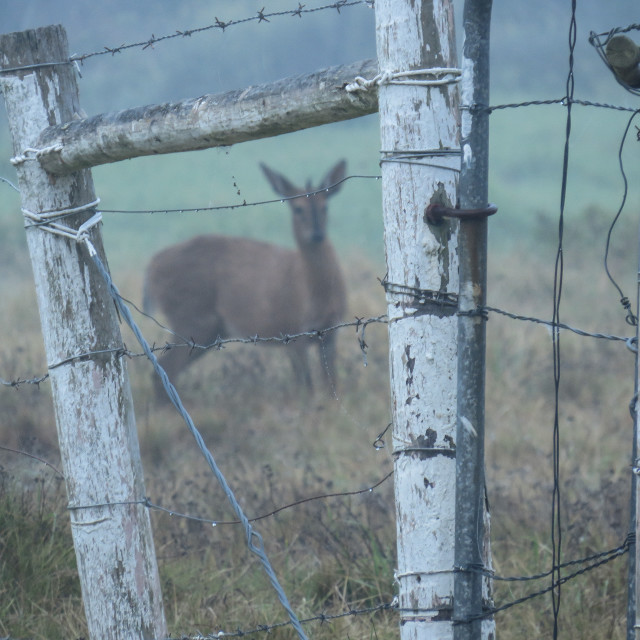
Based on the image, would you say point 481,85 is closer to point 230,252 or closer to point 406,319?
point 406,319

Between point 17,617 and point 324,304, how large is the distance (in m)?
5.29

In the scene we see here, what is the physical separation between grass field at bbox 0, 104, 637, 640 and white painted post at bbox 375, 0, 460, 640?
23.0 inches

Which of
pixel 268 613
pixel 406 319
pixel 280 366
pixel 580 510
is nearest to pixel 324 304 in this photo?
pixel 280 366

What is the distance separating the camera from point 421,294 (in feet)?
5.98

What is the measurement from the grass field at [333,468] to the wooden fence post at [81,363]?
47cm

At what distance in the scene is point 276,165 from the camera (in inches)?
874

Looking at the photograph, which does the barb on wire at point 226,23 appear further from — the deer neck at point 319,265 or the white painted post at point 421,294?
the deer neck at point 319,265

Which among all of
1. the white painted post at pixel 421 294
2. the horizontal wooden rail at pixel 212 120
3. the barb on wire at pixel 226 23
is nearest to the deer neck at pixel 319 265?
the barb on wire at pixel 226 23

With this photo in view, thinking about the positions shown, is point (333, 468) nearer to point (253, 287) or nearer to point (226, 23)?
point (253, 287)

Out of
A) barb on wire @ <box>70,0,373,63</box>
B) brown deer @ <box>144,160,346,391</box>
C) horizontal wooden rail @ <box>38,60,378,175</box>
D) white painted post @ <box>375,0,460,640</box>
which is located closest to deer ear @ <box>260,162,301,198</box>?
brown deer @ <box>144,160,346,391</box>

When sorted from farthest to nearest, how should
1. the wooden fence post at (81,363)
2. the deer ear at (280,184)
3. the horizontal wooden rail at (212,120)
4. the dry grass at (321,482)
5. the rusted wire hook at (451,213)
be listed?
the deer ear at (280,184) < the dry grass at (321,482) < the wooden fence post at (81,363) < the horizontal wooden rail at (212,120) < the rusted wire hook at (451,213)

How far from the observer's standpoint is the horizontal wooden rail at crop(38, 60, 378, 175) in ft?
6.45

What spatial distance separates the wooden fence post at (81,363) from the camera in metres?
2.48

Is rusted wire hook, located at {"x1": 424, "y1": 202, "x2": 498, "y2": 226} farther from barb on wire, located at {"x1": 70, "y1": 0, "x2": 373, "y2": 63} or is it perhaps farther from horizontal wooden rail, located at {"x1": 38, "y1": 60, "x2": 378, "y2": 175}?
barb on wire, located at {"x1": 70, "y1": 0, "x2": 373, "y2": 63}
